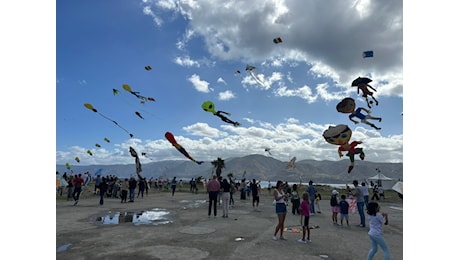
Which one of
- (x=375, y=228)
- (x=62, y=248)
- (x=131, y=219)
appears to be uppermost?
(x=375, y=228)

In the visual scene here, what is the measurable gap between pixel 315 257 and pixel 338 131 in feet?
34.3

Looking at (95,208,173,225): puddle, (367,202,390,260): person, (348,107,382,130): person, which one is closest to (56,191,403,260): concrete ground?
(95,208,173,225): puddle

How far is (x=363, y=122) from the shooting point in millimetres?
14211

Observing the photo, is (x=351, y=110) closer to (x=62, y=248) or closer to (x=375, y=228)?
(x=375, y=228)

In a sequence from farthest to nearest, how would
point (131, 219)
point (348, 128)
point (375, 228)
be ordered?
point (348, 128)
point (131, 219)
point (375, 228)

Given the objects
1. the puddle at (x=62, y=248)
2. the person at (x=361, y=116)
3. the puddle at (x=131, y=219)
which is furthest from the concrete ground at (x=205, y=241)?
the person at (x=361, y=116)

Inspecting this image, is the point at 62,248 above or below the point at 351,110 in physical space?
below

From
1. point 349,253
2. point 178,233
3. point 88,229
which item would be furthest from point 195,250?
point 88,229

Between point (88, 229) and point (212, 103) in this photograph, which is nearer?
point (88, 229)

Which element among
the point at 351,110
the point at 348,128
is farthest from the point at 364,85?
the point at 348,128

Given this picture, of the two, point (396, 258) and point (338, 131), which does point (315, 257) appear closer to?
point (396, 258)

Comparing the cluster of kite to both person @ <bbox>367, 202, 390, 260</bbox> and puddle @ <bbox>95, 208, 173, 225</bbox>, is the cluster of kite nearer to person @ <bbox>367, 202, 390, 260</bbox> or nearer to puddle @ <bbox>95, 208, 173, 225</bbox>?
person @ <bbox>367, 202, 390, 260</bbox>

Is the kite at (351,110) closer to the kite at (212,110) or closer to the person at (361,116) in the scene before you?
the person at (361,116)
